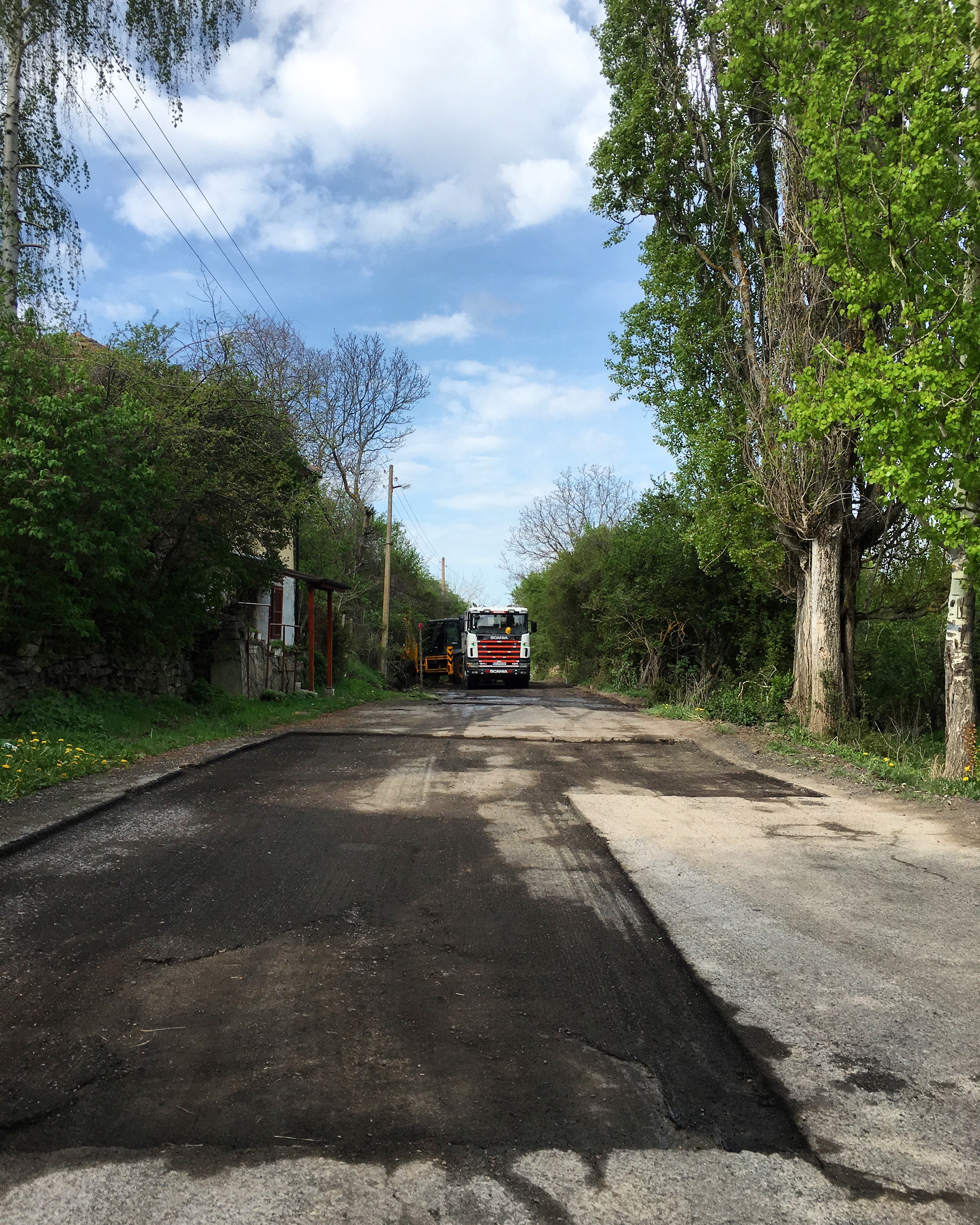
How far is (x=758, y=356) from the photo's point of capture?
1593cm

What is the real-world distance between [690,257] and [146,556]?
12.4 m

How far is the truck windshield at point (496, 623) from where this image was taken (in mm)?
35969

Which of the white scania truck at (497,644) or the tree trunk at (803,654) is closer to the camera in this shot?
the tree trunk at (803,654)

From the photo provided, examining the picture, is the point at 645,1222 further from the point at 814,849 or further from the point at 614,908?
the point at 814,849

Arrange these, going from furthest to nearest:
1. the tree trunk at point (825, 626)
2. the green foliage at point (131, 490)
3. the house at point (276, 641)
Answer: the house at point (276, 641) → the tree trunk at point (825, 626) → the green foliage at point (131, 490)

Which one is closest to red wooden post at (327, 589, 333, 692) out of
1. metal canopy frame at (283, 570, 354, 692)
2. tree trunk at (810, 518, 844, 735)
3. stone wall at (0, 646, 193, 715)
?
metal canopy frame at (283, 570, 354, 692)

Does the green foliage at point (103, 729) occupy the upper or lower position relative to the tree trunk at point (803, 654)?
lower

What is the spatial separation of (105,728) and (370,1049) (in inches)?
394

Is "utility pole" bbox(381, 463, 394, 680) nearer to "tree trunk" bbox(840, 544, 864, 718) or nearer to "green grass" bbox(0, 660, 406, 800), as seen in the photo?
"green grass" bbox(0, 660, 406, 800)

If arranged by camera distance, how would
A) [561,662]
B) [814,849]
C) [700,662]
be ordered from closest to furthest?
[814,849], [700,662], [561,662]

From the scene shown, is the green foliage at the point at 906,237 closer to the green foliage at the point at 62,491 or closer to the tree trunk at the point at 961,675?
the tree trunk at the point at 961,675

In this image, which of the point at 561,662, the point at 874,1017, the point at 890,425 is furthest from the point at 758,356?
the point at 561,662

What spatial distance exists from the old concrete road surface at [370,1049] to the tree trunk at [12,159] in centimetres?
1036

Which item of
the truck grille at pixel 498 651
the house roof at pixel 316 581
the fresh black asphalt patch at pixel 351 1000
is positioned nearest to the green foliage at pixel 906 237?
the fresh black asphalt patch at pixel 351 1000
